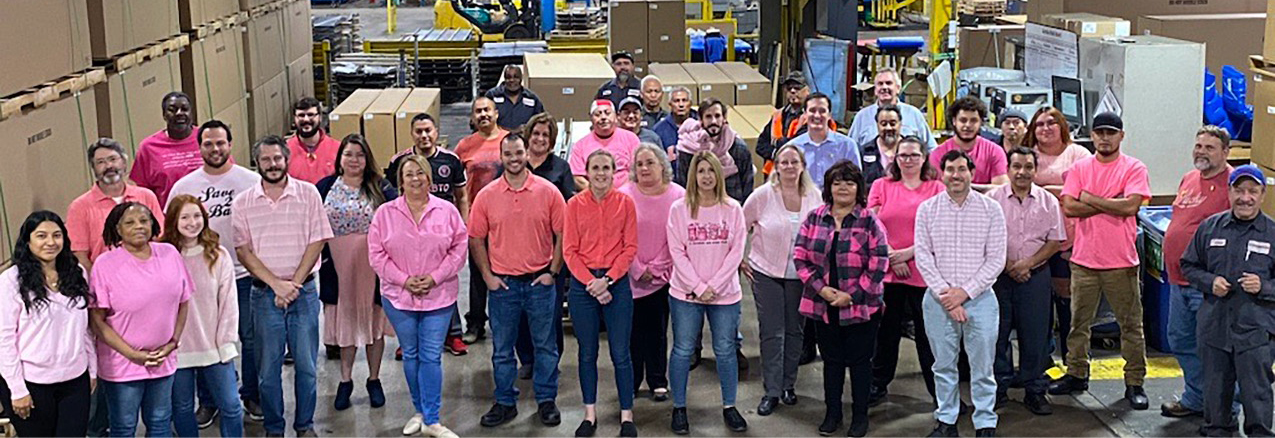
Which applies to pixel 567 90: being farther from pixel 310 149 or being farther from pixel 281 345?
pixel 281 345

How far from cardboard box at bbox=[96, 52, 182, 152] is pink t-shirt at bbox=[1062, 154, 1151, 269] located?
6.52 meters

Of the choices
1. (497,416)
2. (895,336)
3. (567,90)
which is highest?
(567,90)

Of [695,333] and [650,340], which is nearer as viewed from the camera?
[695,333]

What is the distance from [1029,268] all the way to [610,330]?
8.01 ft

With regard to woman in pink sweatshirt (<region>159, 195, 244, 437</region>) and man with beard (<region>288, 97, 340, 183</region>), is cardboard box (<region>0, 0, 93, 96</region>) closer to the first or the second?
man with beard (<region>288, 97, 340, 183</region>)

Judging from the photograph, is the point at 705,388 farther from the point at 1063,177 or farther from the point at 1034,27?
the point at 1034,27

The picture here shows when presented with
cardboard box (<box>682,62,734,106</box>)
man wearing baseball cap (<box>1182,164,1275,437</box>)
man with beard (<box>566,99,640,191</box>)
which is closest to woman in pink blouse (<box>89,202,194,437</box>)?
man with beard (<box>566,99,640,191</box>)

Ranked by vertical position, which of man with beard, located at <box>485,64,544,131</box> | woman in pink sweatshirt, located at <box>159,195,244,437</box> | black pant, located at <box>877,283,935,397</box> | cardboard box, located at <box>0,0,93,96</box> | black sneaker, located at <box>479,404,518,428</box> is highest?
cardboard box, located at <box>0,0,93,96</box>

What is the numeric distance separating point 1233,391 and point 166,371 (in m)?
5.62

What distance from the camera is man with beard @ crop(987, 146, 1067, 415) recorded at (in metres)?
7.85

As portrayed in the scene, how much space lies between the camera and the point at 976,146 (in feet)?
28.0

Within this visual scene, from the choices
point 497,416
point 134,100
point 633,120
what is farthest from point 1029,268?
point 134,100

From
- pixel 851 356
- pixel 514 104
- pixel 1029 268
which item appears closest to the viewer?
pixel 851 356

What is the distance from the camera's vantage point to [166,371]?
651 centimetres
